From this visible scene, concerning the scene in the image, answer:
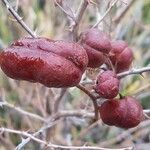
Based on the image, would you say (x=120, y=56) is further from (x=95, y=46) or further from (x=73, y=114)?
(x=73, y=114)

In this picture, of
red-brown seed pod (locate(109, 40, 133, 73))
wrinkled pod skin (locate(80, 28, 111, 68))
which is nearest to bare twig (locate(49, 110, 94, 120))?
red-brown seed pod (locate(109, 40, 133, 73))

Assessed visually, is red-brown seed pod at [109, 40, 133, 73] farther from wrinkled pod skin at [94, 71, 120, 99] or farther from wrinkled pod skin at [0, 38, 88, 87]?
wrinkled pod skin at [0, 38, 88, 87]

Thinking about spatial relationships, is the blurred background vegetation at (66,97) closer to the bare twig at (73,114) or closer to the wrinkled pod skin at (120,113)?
the bare twig at (73,114)

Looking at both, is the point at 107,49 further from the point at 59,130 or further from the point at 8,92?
the point at 8,92

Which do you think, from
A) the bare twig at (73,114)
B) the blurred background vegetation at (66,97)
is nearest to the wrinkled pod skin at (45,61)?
the bare twig at (73,114)

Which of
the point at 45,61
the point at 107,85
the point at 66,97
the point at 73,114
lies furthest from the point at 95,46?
the point at 66,97

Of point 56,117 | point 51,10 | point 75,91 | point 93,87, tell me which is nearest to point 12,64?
point 93,87
